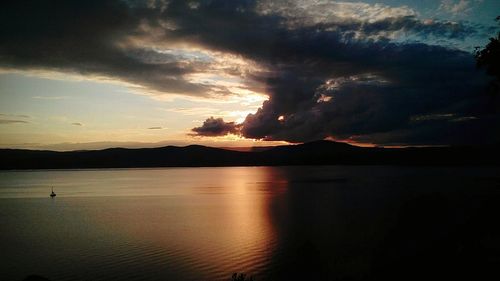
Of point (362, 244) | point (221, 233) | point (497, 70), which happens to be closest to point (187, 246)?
point (221, 233)

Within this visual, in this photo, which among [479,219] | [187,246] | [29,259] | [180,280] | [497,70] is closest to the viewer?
[497,70]

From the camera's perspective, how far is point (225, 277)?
30.4 meters

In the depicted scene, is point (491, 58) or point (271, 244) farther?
point (271, 244)

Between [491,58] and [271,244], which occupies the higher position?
[491,58]

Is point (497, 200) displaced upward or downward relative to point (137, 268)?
upward

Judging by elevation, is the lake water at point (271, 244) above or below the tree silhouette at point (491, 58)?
A: below

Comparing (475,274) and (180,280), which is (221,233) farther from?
(475,274)

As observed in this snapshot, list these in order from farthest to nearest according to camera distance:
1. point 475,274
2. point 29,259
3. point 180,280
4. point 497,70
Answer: point 29,259 < point 180,280 < point 497,70 < point 475,274

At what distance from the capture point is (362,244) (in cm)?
3841

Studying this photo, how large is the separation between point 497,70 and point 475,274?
1385cm

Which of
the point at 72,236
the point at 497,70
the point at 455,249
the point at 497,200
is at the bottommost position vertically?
the point at 72,236

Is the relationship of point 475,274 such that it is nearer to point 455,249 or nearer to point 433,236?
point 455,249

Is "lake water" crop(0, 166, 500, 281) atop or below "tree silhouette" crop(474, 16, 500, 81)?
below

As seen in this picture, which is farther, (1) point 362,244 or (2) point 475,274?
(1) point 362,244
